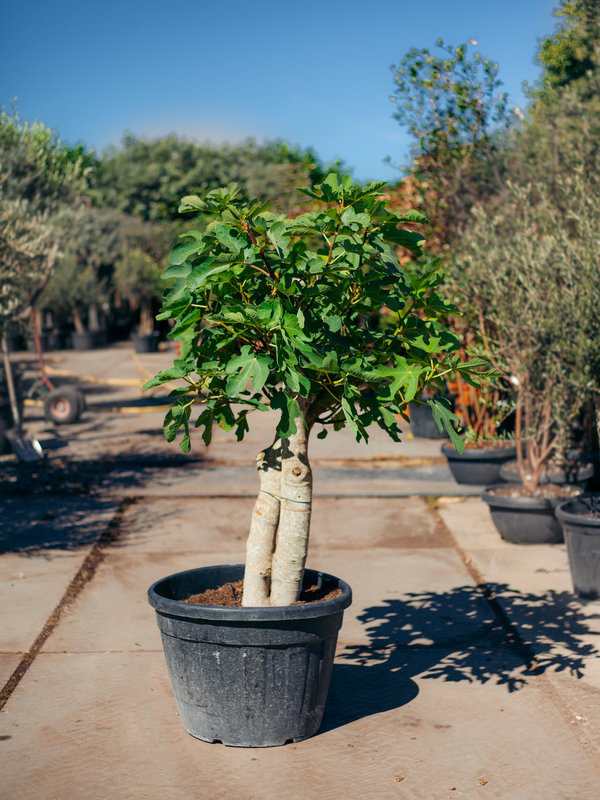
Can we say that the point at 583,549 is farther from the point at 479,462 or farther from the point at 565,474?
the point at 479,462

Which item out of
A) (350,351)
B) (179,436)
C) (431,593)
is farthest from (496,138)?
(350,351)

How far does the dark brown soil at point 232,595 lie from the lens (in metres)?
4.56

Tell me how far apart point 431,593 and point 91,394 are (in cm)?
1489

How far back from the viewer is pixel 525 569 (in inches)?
284

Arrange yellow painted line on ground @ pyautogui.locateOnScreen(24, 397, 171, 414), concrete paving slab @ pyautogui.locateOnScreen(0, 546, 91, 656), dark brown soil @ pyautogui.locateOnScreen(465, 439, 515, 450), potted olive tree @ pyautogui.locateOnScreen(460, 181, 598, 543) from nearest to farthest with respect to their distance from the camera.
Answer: concrete paving slab @ pyautogui.locateOnScreen(0, 546, 91, 656)
potted olive tree @ pyautogui.locateOnScreen(460, 181, 598, 543)
dark brown soil @ pyautogui.locateOnScreen(465, 439, 515, 450)
yellow painted line on ground @ pyautogui.locateOnScreen(24, 397, 171, 414)

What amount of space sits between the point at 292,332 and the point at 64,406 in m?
12.2

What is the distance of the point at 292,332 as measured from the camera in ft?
12.2

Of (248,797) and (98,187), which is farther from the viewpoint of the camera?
(98,187)

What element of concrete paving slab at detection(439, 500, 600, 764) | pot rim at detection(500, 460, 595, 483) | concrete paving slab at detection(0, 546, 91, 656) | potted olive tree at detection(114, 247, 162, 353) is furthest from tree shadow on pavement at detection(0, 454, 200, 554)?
potted olive tree at detection(114, 247, 162, 353)

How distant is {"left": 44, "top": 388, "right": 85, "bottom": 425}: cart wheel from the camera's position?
1498 cm

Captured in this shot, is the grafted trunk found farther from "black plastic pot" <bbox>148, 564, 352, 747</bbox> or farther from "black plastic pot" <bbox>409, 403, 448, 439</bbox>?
"black plastic pot" <bbox>409, 403, 448, 439</bbox>

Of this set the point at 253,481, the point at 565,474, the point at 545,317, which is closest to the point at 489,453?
the point at 565,474

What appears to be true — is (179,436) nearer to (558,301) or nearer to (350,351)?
(558,301)

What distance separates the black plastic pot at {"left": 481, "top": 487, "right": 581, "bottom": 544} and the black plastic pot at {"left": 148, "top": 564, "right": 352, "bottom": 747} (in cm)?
372
